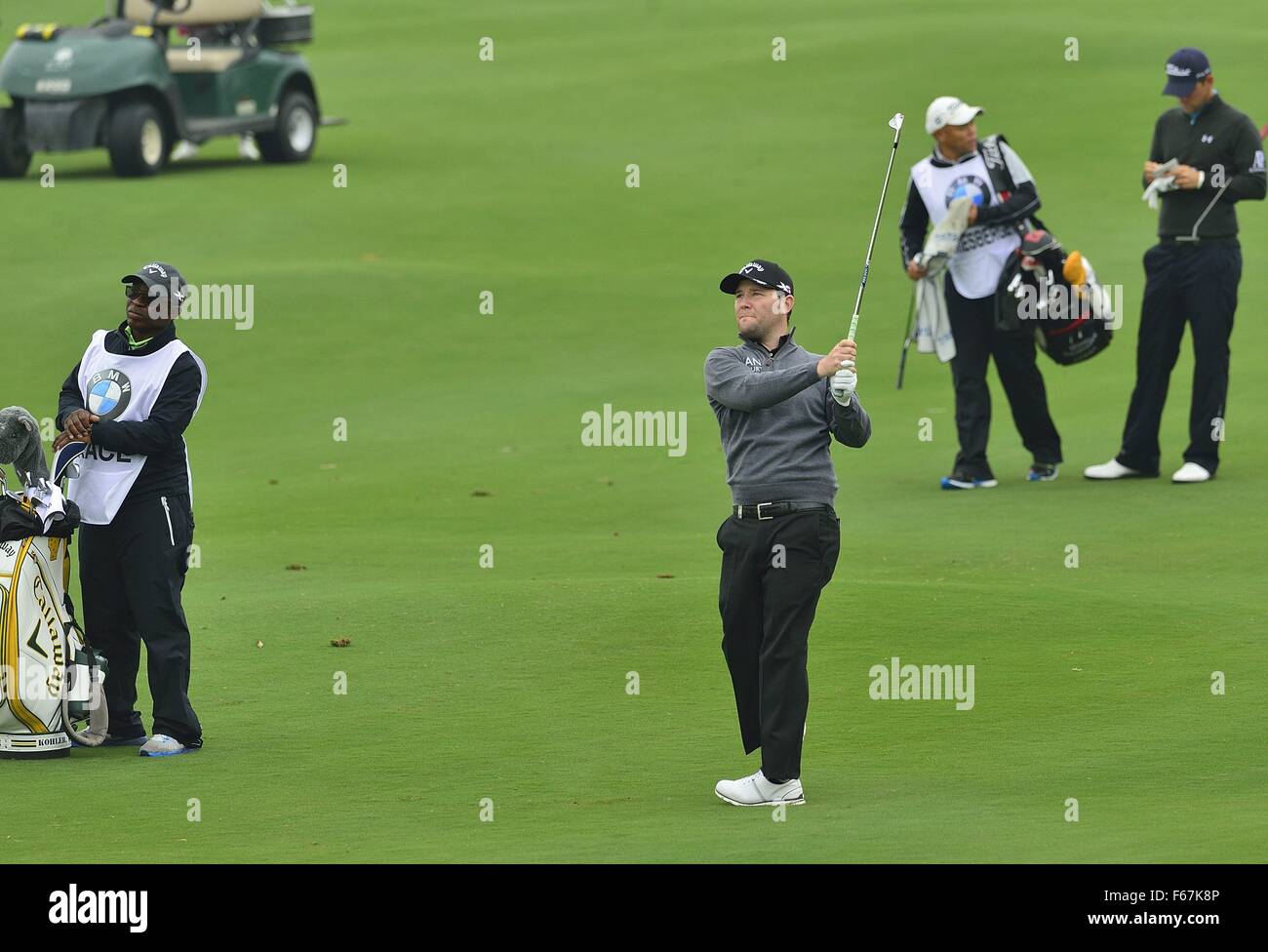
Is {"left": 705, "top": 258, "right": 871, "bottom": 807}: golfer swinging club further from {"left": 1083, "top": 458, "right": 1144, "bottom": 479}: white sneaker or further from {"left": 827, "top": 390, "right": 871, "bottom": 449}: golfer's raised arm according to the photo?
{"left": 1083, "top": 458, "right": 1144, "bottom": 479}: white sneaker

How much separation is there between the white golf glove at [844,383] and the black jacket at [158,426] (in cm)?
277

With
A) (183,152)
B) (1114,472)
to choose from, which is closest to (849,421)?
(1114,472)

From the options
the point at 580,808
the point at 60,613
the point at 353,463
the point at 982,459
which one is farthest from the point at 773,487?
the point at 353,463

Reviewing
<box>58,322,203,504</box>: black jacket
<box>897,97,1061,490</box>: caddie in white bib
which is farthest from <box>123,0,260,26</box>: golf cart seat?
<box>58,322,203,504</box>: black jacket

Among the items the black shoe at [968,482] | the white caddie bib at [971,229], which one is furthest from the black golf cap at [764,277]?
the black shoe at [968,482]

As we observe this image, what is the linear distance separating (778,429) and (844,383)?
42cm

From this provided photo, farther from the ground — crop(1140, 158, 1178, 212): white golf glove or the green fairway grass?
crop(1140, 158, 1178, 212): white golf glove

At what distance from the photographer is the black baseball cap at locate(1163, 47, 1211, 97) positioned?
14984 millimetres

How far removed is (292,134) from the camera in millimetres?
30750

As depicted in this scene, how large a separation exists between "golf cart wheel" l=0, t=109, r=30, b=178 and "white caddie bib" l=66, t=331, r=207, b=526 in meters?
19.8

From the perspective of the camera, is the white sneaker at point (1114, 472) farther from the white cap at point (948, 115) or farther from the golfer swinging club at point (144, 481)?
the golfer swinging club at point (144, 481)

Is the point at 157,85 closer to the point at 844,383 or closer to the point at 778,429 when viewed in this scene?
the point at 778,429

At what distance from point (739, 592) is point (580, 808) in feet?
3.21

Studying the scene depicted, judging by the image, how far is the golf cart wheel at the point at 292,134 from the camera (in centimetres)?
3036
